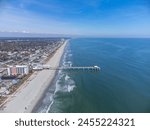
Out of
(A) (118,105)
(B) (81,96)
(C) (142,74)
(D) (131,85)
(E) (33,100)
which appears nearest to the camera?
(A) (118,105)

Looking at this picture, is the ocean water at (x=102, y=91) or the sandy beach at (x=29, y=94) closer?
the sandy beach at (x=29, y=94)

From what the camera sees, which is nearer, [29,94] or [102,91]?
[29,94]

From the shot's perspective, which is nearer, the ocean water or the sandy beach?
the sandy beach

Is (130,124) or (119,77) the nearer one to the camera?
(130,124)

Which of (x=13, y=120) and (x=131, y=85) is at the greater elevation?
(x=13, y=120)

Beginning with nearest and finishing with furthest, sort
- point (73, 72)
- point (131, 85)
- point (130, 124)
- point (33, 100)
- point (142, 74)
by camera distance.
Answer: point (130, 124)
point (33, 100)
point (131, 85)
point (142, 74)
point (73, 72)

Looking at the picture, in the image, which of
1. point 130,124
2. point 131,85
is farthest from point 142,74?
point 130,124

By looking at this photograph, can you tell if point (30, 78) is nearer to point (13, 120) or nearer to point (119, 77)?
point (119, 77)
